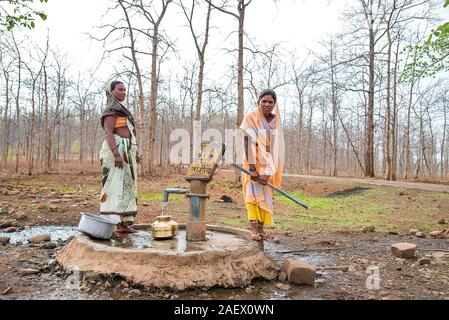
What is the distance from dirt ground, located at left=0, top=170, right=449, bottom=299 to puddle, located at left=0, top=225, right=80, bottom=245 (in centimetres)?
15

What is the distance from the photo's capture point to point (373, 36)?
17.4m

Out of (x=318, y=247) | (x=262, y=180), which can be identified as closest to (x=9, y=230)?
(x=262, y=180)

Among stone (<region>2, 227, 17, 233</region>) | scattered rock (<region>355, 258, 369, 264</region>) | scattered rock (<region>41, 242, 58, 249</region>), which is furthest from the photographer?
stone (<region>2, 227, 17, 233</region>)

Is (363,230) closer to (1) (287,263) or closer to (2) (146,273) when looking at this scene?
→ (1) (287,263)

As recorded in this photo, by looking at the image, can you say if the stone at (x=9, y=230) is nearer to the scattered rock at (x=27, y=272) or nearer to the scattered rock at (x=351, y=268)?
the scattered rock at (x=27, y=272)

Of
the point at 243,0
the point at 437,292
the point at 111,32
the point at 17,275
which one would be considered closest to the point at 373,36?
the point at 243,0

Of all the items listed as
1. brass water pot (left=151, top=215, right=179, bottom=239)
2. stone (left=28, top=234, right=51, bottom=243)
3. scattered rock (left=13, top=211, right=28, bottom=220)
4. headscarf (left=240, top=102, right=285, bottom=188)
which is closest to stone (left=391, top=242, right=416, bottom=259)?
headscarf (left=240, top=102, right=285, bottom=188)

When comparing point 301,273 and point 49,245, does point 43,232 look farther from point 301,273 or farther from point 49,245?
point 301,273

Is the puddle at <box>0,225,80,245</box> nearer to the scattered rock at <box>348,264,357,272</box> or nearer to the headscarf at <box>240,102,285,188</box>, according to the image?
the headscarf at <box>240,102,285,188</box>

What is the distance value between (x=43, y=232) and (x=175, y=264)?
352cm

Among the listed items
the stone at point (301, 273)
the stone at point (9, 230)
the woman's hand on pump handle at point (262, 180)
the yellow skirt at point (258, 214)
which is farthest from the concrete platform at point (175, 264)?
the stone at point (9, 230)

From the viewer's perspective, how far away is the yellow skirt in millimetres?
3916

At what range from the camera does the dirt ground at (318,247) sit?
119 inches

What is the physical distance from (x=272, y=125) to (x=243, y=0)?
33.9ft
